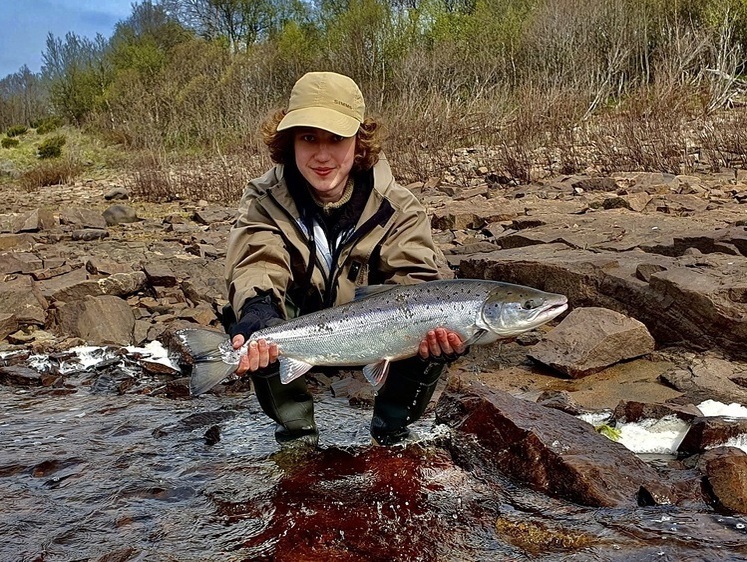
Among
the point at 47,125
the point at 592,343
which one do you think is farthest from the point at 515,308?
the point at 47,125

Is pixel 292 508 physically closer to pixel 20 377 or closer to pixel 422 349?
pixel 422 349

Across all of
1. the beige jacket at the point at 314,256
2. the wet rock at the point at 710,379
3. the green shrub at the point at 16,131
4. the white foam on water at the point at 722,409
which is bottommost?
the white foam on water at the point at 722,409

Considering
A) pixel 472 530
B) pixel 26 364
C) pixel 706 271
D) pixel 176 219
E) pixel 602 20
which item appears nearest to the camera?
pixel 472 530

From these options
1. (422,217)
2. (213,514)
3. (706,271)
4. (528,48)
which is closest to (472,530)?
(213,514)

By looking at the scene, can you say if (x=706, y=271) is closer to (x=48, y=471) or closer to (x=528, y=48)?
(x=48, y=471)

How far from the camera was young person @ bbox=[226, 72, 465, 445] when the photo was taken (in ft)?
13.5

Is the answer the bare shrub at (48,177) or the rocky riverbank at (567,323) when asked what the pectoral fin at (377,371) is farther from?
the bare shrub at (48,177)

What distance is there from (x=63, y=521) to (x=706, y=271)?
17.7ft

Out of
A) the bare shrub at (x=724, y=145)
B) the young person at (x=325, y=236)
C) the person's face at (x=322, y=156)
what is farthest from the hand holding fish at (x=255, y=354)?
the bare shrub at (x=724, y=145)

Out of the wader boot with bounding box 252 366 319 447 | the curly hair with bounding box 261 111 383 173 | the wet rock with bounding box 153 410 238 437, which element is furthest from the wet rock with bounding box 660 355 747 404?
the wet rock with bounding box 153 410 238 437

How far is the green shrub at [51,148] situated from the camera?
36.3 meters

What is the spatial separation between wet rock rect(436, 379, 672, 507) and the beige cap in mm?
1780

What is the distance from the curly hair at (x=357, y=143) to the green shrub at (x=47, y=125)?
4422cm

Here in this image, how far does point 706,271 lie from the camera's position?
643 cm
